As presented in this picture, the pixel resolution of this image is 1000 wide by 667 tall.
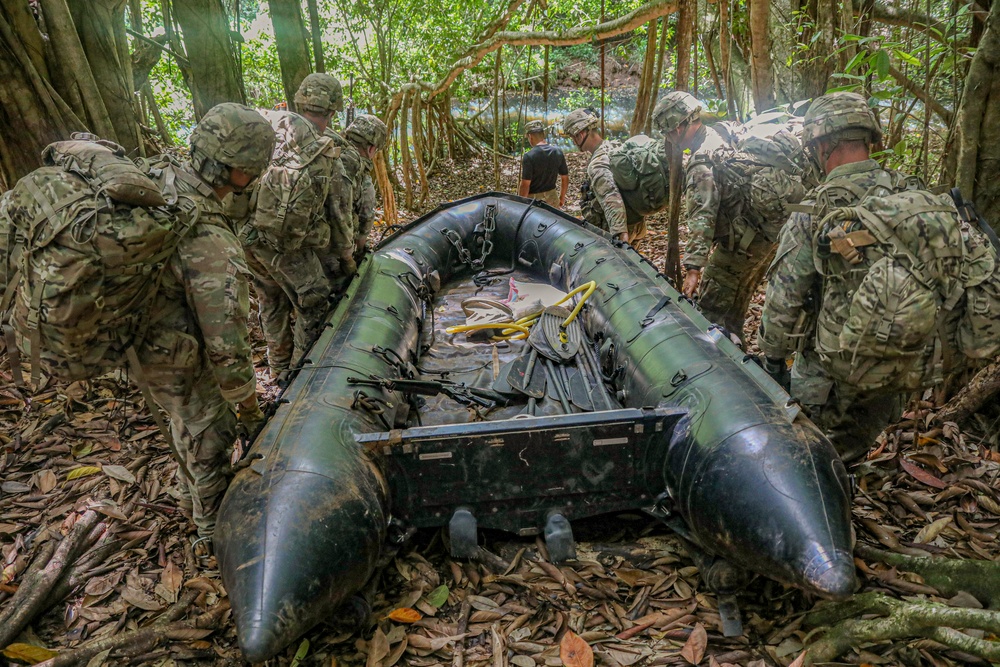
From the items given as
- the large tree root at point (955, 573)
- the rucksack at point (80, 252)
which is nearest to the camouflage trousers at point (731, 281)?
the large tree root at point (955, 573)

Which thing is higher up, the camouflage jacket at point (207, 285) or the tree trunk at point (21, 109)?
the tree trunk at point (21, 109)

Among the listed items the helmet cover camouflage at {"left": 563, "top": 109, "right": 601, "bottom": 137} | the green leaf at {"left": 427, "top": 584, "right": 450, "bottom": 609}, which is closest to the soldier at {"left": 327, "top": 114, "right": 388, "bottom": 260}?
the helmet cover camouflage at {"left": 563, "top": 109, "right": 601, "bottom": 137}

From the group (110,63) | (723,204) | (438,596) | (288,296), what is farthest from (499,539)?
(110,63)

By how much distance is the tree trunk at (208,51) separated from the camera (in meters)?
4.73

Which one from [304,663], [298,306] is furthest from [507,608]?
[298,306]

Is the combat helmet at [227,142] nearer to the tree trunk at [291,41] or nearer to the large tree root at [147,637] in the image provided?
the large tree root at [147,637]

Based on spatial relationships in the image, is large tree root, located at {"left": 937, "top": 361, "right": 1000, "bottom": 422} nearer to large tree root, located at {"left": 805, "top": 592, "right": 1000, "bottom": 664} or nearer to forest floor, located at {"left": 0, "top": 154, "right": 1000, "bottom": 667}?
forest floor, located at {"left": 0, "top": 154, "right": 1000, "bottom": 667}

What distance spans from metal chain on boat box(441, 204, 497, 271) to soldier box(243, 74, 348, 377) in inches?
55.5

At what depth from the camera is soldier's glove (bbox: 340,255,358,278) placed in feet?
14.9

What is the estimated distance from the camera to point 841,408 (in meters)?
2.88

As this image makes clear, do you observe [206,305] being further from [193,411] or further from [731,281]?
[731,281]

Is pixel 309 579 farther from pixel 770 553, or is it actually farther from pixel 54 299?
pixel 770 553

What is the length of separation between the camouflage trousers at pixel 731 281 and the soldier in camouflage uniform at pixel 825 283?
57.7 inches

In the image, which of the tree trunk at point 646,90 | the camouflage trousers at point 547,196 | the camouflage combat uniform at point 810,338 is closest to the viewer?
the camouflage combat uniform at point 810,338
